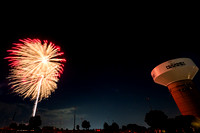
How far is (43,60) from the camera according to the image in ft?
79.8

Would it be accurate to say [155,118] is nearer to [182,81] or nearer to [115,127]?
[182,81]

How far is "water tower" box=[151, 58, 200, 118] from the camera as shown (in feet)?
120

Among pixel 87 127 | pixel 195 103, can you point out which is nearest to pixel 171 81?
pixel 195 103

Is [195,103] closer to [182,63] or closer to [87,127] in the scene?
[182,63]

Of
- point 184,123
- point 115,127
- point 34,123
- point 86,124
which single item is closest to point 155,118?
point 184,123

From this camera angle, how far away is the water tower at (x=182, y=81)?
120ft

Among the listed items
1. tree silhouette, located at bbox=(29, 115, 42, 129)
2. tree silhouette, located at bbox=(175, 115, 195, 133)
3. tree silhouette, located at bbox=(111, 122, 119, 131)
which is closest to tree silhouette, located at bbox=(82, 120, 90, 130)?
tree silhouette, located at bbox=(111, 122, 119, 131)

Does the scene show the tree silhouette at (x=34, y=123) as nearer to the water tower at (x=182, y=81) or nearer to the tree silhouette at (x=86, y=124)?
the tree silhouette at (x=86, y=124)

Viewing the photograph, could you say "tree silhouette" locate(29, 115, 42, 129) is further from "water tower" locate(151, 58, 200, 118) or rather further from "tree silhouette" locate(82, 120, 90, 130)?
"water tower" locate(151, 58, 200, 118)

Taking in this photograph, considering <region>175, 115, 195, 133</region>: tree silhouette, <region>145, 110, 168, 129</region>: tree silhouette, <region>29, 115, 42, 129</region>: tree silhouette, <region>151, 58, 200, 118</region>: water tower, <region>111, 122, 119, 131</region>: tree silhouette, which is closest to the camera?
<region>175, 115, 195, 133</region>: tree silhouette

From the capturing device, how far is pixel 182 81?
3919 centimetres

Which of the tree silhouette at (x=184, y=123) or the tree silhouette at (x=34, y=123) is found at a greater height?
the tree silhouette at (x=34, y=123)

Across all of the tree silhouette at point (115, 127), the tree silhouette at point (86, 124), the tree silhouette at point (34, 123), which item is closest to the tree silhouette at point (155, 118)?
the tree silhouette at point (34, 123)

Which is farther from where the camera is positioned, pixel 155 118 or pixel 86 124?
pixel 86 124
